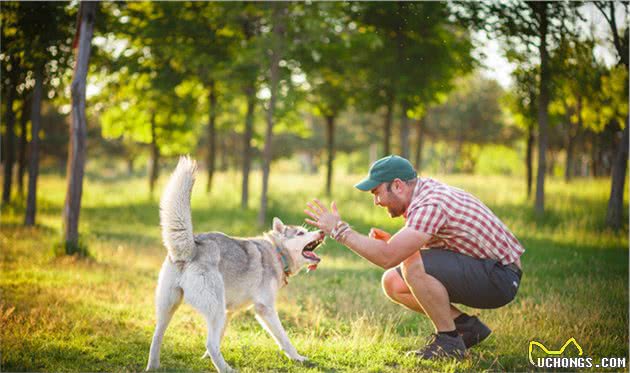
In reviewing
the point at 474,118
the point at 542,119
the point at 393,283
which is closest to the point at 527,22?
the point at 542,119

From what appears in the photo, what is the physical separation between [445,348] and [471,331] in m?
0.50

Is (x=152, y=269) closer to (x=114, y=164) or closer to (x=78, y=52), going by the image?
(x=78, y=52)

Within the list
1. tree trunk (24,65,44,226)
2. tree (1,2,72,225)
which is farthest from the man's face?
tree trunk (24,65,44,226)

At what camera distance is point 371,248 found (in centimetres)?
450

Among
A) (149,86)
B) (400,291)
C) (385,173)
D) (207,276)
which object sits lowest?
(400,291)

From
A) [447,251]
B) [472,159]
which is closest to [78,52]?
[447,251]

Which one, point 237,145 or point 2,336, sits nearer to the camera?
point 2,336

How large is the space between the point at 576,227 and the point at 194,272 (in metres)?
11.6

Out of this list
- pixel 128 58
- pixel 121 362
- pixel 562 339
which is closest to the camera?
pixel 121 362

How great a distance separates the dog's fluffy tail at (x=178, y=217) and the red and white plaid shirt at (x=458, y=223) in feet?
6.18

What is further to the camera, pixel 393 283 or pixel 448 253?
pixel 393 283

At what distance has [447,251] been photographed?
16.6 feet

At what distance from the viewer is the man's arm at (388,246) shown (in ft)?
14.7

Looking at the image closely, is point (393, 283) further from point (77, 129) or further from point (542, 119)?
point (542, 119)
